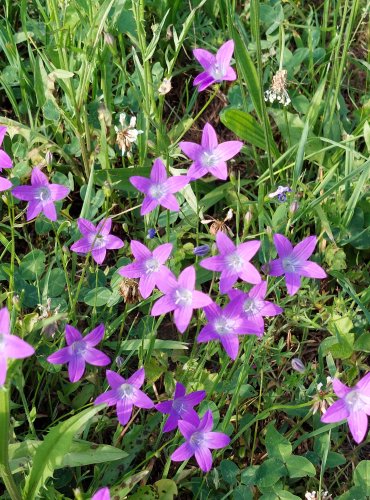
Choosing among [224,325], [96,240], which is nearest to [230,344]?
[224,325]

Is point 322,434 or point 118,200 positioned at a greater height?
point 118,200

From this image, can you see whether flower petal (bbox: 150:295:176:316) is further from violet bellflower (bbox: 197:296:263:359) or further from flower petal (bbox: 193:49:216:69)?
flower petal (bbox: 193:49:216:69)

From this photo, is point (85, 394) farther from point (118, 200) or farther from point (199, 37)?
point (199, 37)

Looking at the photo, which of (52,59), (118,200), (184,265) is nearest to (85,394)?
(184,265)

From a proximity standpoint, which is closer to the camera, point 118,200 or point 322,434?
point 322,434

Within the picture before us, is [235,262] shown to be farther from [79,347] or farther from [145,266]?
[79,347]

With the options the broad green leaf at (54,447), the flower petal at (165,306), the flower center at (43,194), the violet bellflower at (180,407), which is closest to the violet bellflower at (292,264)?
the flower petal at (165,306)
